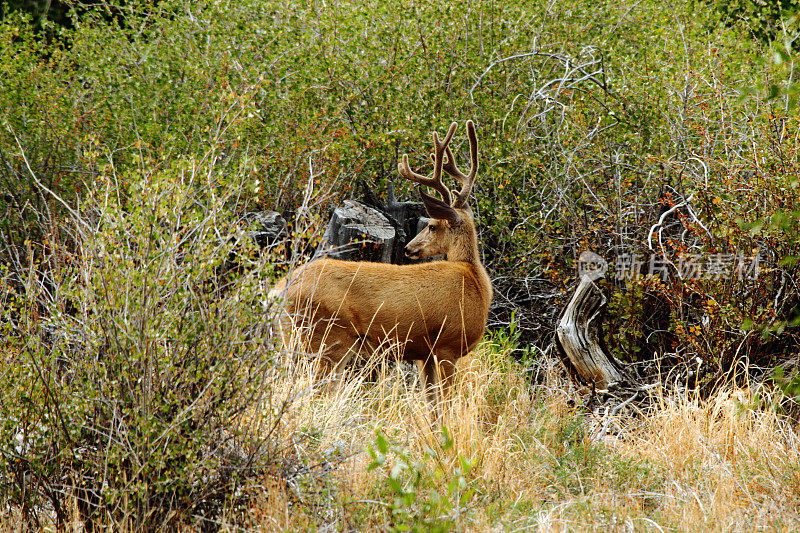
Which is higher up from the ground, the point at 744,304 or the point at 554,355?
the point at 744,304

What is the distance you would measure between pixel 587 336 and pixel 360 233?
80.3 inches

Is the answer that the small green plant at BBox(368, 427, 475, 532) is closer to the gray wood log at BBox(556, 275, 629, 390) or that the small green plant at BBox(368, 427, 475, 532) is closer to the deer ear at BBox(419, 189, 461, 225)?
the gray wood log at BBox(556, 275, 629, 390)

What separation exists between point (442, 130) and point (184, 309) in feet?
16.9

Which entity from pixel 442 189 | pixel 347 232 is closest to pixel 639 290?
pixel 442 189

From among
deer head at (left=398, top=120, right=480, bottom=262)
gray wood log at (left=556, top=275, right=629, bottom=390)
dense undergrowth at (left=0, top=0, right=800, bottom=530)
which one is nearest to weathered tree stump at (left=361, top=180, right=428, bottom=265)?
dense undergrowth at (left=0, top=0, right=800, bottom=530)

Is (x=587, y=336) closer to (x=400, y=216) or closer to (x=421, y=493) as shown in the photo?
(x=400, y=216)

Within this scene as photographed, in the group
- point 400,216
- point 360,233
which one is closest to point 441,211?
point 360,233

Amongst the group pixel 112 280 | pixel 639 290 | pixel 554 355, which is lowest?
pixel 554 355

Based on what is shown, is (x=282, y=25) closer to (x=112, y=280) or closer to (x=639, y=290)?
(x=639, y=290)

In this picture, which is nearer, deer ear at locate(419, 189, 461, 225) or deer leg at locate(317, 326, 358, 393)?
deer leg at locate(317, 326, 358, 393)

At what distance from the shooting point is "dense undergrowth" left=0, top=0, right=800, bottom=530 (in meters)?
3.80

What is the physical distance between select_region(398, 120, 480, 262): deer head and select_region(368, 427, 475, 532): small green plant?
2.32m

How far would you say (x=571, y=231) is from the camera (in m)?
7.88

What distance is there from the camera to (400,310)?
20.2ft
